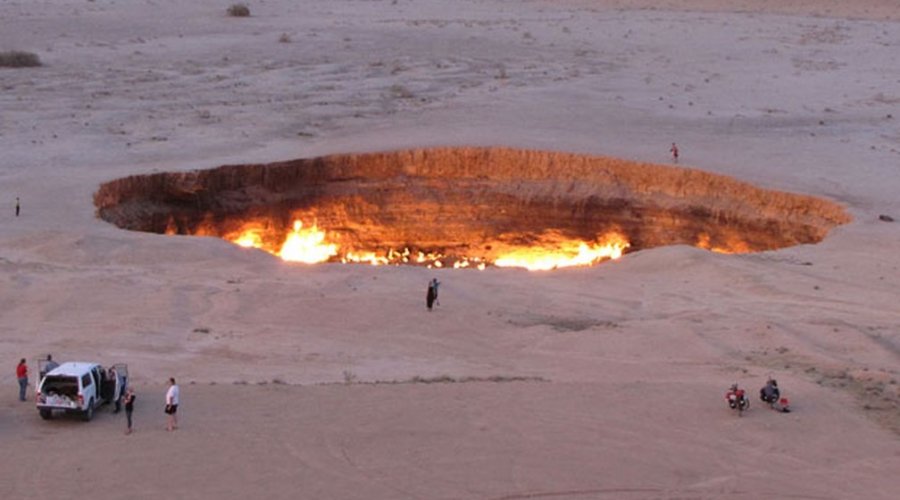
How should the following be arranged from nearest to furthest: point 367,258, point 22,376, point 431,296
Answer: point 22,376, point 431,296, point 367,258

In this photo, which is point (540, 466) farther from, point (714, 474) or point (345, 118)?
point (345, 118)

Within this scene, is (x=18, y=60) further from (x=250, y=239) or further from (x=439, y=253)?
(x=439, y=253)

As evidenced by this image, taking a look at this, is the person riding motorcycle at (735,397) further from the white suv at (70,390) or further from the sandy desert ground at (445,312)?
the white suv at (70,390)

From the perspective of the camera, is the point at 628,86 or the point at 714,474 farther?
the point at 628,86

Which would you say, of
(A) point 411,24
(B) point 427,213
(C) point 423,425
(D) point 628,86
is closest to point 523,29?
(A) point 411,24

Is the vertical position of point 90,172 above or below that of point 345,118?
below

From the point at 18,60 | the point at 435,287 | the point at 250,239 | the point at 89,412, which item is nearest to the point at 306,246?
the point at 250,239

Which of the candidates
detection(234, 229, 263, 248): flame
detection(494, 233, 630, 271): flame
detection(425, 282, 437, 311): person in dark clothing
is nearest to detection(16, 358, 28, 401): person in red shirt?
detection(425, 282, 437, 311): person in dark clothing
